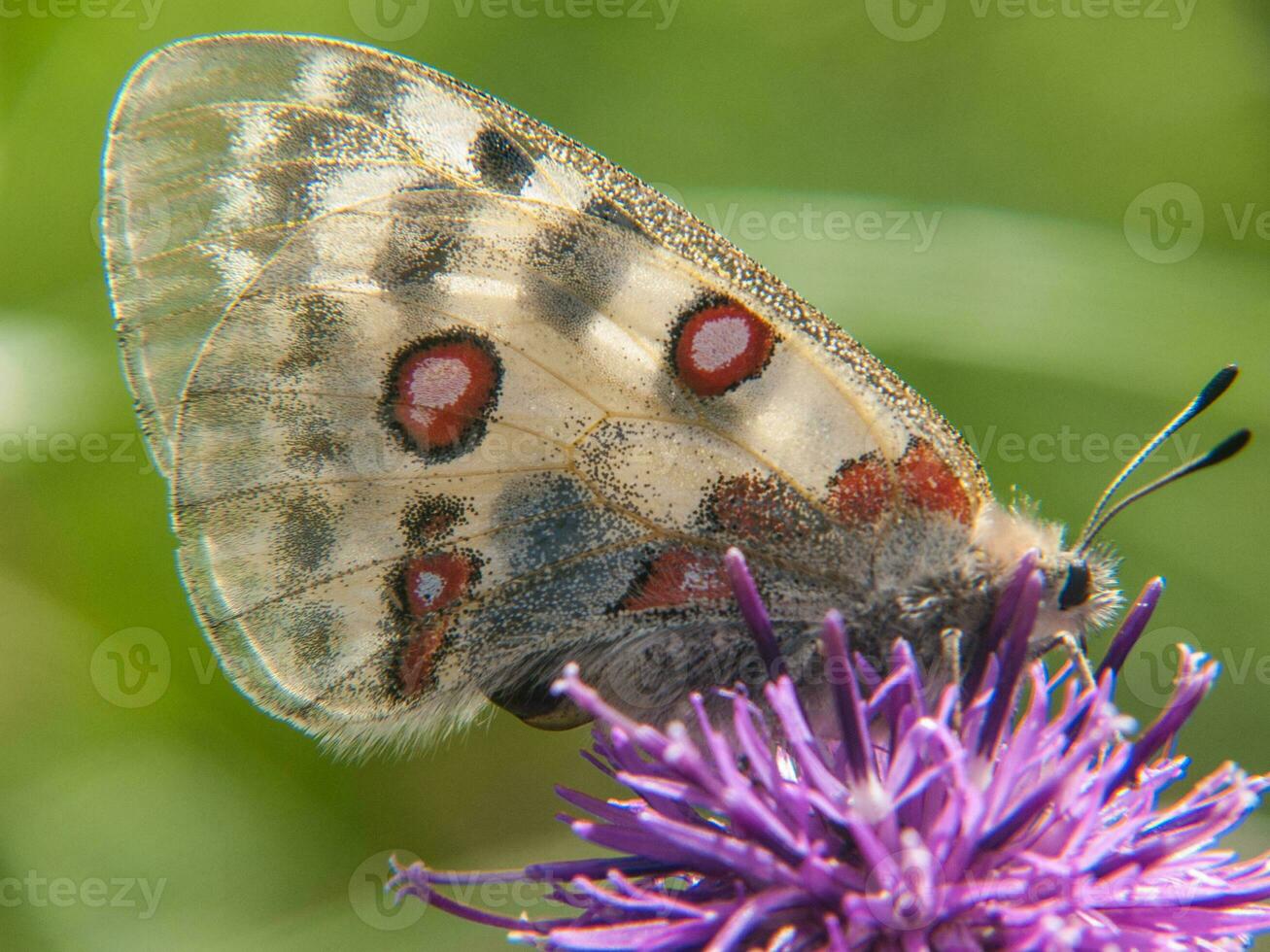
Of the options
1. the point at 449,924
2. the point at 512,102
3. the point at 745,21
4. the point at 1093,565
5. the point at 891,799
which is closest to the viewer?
the point at 891,799

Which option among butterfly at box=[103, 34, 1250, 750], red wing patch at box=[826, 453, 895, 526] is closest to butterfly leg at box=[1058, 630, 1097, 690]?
butterfly at box=[103, 34, 1250, 750]

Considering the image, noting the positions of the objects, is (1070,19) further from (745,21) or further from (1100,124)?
(745,21)

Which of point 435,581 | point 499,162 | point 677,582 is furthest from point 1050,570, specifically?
point 499,162

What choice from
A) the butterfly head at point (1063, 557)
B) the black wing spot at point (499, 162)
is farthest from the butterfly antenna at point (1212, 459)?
the black wing spot at point (499, 162)

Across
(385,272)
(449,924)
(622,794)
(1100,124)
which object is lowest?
(449,924)

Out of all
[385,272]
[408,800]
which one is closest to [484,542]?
[385,272]

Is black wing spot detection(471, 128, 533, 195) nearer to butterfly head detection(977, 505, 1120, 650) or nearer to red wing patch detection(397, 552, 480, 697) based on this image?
red wing patch detection(397, 552, 480, 697)

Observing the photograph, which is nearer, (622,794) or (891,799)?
(891,799)

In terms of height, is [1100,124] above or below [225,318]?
above

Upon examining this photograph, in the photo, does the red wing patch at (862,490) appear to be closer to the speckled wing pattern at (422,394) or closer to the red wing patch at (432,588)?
the speckled wing pattern at (422,394)
